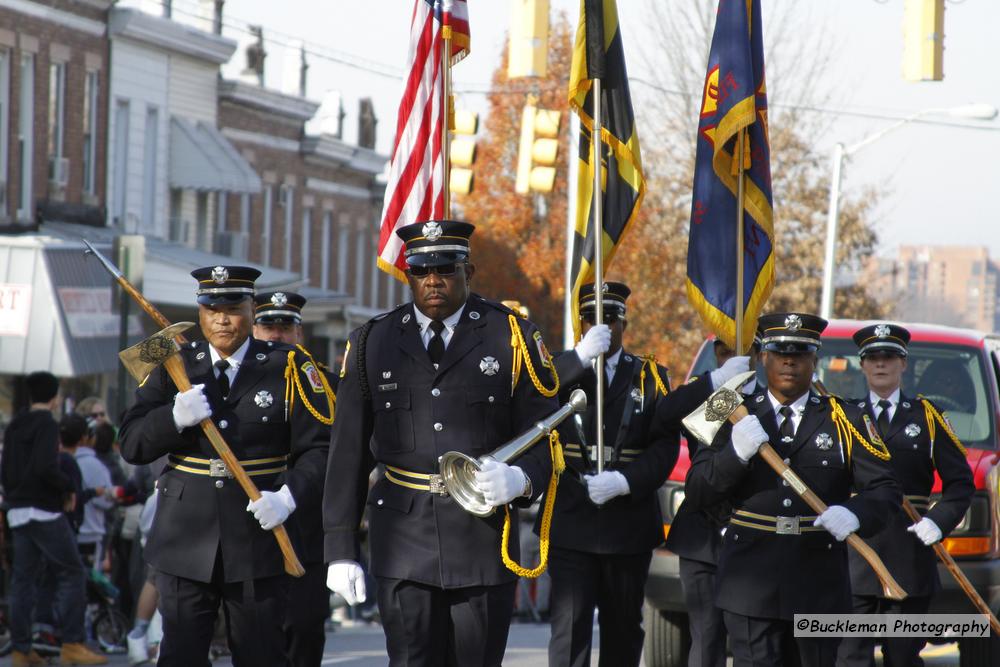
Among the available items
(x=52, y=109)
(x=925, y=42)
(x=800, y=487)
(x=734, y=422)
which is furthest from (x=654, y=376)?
(x=52, y=109)

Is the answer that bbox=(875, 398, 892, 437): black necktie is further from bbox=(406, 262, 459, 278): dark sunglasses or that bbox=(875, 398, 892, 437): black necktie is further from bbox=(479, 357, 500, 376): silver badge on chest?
bbox=(406, 262, 459, 278): dark sunglasses

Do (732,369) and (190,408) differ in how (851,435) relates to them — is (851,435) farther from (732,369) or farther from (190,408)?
(190,408)

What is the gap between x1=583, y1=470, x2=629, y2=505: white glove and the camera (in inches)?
348

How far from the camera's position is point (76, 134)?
97.0ft

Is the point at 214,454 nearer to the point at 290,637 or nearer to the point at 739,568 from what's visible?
the point at 290,637

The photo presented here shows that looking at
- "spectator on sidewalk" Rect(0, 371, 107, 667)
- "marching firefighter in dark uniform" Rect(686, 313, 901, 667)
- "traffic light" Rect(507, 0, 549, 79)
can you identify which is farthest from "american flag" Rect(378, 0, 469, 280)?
"traffic light" Rect(507, 0, 549, 79)

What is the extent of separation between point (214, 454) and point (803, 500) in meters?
2.64

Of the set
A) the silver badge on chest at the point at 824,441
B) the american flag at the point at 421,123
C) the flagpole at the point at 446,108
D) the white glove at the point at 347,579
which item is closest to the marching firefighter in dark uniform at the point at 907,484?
the silver badge on chest at the point at 824,441

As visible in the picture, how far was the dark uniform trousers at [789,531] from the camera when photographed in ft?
26.0

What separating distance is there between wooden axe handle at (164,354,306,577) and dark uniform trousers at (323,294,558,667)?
3.02 ft

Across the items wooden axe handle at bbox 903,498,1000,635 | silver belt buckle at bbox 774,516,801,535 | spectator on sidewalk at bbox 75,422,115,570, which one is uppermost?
silver belt buckle at bbox 774,516,801,535

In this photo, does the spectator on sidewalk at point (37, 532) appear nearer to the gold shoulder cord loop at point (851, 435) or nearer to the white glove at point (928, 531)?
the white glove at point (928, 531)

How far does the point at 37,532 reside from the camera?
12578 millimetres

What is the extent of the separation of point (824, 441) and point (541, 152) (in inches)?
Result: 455
